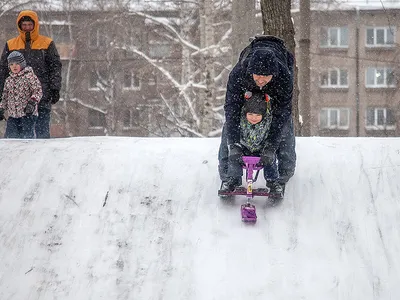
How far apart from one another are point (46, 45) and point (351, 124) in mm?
28088

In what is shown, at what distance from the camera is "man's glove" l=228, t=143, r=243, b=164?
5.71m

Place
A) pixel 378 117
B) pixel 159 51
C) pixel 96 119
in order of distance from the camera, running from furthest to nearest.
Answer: pixel 378 117
pixel 96 119
pixel 159 51

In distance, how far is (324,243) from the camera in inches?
216

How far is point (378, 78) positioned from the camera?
34.9 metres

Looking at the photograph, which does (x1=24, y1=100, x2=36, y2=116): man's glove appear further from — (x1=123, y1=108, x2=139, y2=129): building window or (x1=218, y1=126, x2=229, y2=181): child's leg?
(x1=123, y1=108, x2=139, y2=129): building window

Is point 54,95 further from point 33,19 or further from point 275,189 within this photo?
point 275,189

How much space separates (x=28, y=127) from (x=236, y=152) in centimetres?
307

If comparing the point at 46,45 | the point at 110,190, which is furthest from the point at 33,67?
the point at 110,190

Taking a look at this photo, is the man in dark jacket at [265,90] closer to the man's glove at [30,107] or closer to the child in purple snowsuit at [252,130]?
the child in purple snowsuit at [252,130]

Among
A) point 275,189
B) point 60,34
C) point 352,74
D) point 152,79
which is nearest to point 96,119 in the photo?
Result: point 60,34

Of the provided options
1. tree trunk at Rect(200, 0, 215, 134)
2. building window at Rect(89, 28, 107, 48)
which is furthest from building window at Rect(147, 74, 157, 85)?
tree trunk at Rect(200, 0, 215, 134)

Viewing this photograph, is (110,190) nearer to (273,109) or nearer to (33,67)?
(273,109)

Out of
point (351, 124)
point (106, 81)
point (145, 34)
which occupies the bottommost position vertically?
point (351, 124)

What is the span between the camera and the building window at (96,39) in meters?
30.1
